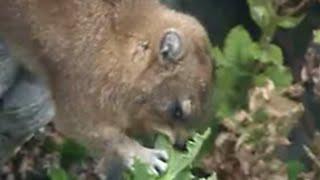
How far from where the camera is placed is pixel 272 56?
6195 millimetres

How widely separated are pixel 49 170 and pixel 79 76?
A: 2.71ft

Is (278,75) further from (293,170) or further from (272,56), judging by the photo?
(293,170)

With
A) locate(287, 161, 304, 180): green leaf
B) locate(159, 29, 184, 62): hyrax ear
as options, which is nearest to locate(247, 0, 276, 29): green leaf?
locate(287, 161, 304, 180): green leaf

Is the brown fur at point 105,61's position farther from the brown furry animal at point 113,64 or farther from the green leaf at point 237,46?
the green leaf at point 237,46

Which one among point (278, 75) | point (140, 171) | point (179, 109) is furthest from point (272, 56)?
point (140, 171)

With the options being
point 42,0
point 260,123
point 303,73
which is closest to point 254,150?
point 260,123

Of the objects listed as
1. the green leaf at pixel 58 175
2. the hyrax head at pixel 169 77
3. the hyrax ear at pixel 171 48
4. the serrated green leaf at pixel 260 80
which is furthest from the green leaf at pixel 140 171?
the serrated green leaf at pixel 260 80

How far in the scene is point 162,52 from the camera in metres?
5.43

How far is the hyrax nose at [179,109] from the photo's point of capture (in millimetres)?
5480

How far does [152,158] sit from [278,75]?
91cm

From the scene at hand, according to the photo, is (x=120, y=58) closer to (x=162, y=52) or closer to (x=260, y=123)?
(x=162, y=52)

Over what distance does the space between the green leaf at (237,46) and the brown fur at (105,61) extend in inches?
25.7

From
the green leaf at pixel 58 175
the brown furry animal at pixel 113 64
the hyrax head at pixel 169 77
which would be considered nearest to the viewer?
the brown furry animal at pixel 113 64

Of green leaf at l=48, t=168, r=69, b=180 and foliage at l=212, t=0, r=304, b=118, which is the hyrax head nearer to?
green leaf at l=48, t=168, r=69, b=180
